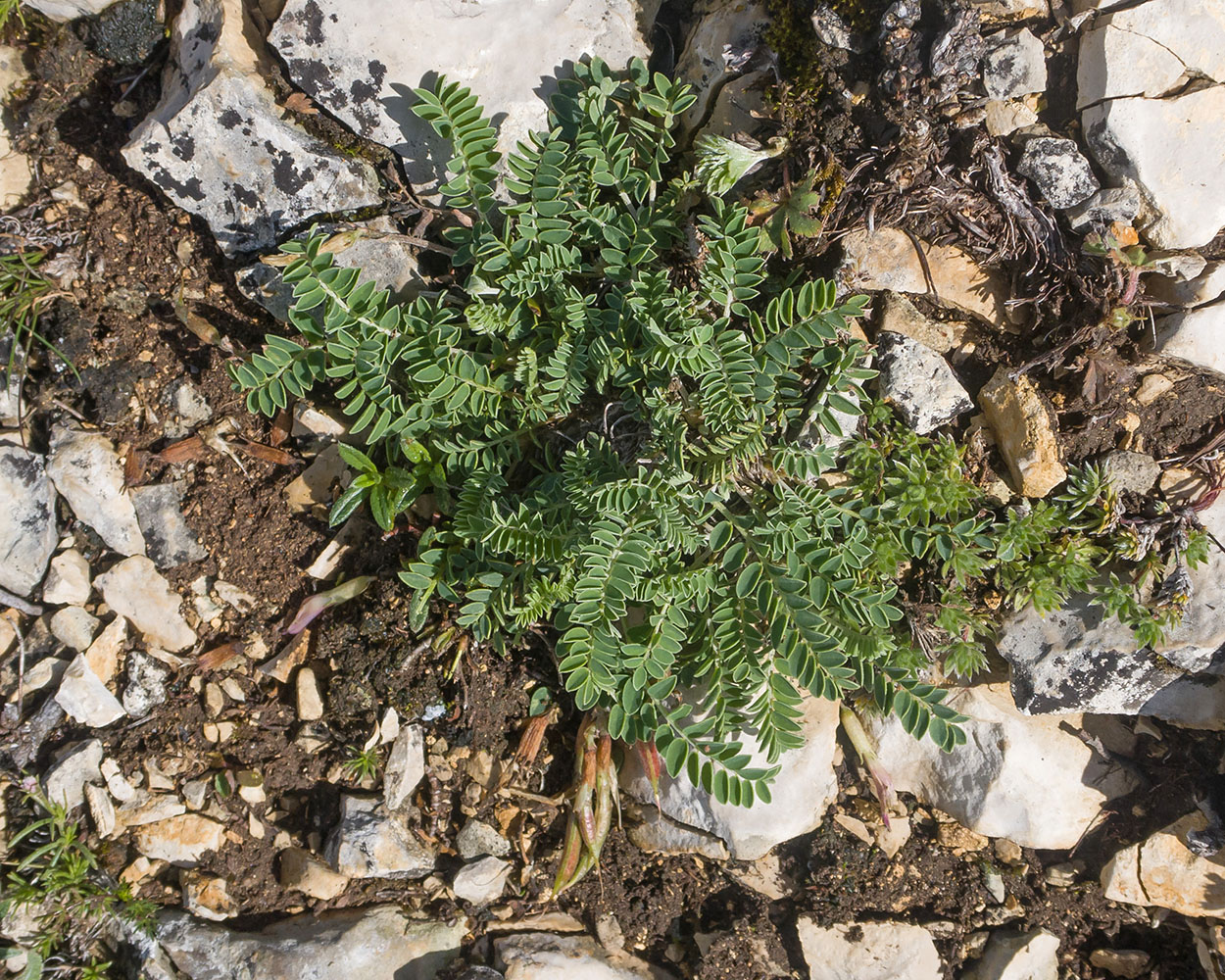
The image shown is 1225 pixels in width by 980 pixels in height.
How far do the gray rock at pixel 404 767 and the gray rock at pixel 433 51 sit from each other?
9.23 feet

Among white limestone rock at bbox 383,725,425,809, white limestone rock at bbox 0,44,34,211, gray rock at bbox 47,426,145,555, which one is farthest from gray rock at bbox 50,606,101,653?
white limestone rock at bbox 383,725,425,809

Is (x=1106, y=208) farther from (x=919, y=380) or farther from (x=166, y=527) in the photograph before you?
(x=166, y=527)

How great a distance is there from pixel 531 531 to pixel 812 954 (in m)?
2.40

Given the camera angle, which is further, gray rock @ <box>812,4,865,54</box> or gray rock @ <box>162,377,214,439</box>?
gray rock @ <box>162,377,214,439</box>

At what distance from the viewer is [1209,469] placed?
369 centimetres

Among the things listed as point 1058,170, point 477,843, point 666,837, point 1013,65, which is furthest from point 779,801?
point 1013,65

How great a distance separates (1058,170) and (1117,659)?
6.99ft

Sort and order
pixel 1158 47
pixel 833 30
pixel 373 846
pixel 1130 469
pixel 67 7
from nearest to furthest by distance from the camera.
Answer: pixel 1158 47 < pixel 833 30 < pixel 1130 469 < pixel 373 846 < pixel 67 7

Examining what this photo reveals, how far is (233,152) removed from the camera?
3.98 meters

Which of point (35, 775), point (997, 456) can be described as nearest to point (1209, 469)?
point (997, 456)

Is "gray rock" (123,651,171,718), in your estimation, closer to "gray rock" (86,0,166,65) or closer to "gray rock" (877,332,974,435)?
"gray rock" (86,0,166,65)

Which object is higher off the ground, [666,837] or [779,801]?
A: [779,801]

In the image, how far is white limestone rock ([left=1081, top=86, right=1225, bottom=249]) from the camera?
10.9ft

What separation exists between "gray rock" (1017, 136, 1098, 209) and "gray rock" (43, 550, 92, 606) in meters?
4.79
